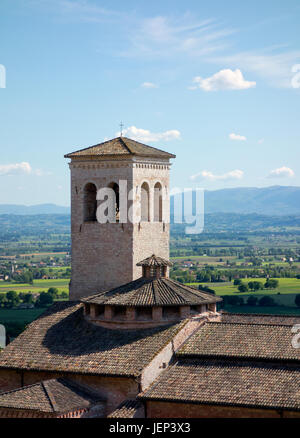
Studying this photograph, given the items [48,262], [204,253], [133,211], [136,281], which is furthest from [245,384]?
[204,253]

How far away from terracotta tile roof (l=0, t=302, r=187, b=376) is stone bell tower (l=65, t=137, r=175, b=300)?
237cm

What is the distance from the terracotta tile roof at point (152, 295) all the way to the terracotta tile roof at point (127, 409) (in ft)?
13.6

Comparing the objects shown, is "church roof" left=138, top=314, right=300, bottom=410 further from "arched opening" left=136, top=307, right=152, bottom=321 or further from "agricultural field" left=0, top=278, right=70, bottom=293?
"agricultural field" left=0, top=278, right=70, bottom=293

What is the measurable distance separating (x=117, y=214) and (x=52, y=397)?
10.9m

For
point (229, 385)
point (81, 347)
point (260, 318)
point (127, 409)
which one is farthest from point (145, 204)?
point (229, 385)

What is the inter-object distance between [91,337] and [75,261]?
18.8 ft

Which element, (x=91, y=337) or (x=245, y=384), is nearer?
(x=245, y=384)

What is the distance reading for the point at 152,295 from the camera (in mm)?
29938

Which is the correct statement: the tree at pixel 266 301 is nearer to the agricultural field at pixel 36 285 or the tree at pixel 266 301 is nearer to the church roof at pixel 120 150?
the agricultural field at pixel 36 285

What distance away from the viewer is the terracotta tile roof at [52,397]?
2602cm

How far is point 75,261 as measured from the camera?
34969 mm

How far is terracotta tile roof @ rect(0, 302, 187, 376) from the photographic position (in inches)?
1097

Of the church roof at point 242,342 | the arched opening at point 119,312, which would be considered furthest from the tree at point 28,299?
the church roof at point 242,342
